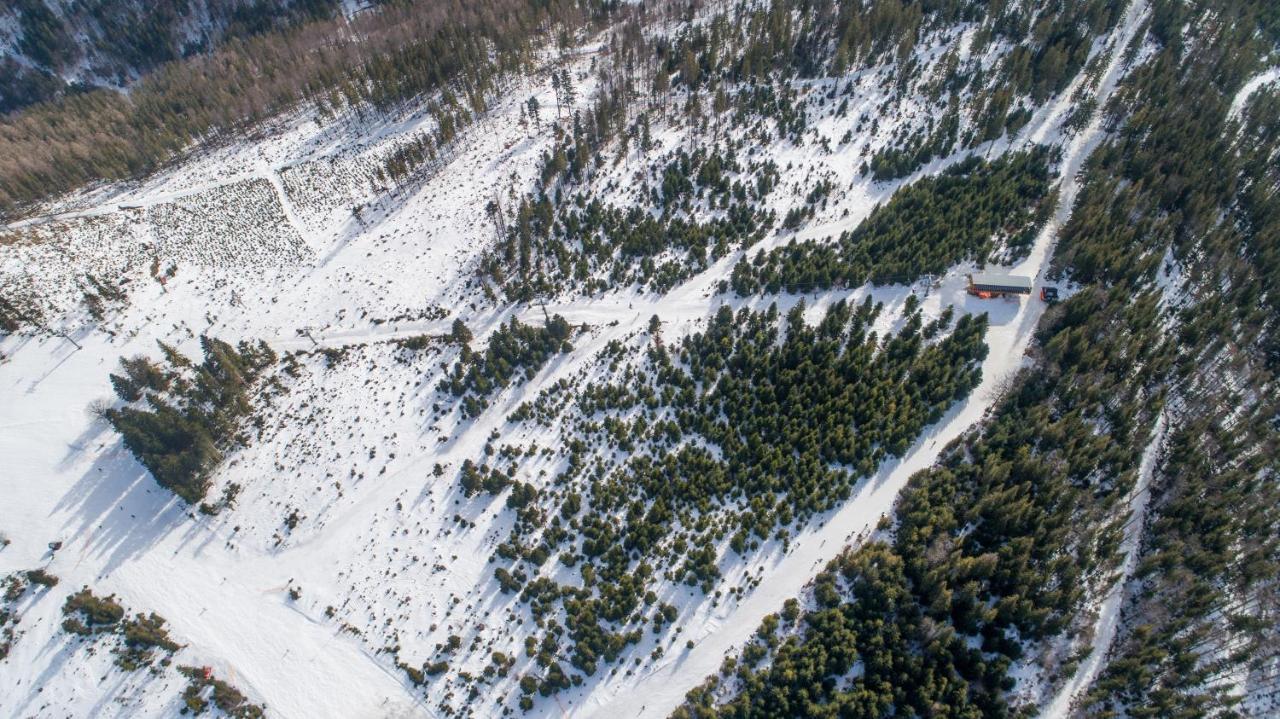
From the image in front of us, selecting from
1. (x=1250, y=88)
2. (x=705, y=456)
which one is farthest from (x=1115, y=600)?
(x=1250, y=88)

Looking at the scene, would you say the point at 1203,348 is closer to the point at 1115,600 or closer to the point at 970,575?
the point at 1115,600

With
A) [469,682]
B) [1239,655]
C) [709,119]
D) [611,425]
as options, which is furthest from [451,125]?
[1239,655]

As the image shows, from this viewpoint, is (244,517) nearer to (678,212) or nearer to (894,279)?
(678,212)

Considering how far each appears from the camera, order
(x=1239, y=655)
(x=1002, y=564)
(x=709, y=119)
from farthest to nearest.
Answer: (x=709, y=119), (x=1002, y=564), (x=1239, y=655)

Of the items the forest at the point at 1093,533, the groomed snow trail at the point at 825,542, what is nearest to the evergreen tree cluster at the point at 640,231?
the groomed snow trail at the point at 825,542

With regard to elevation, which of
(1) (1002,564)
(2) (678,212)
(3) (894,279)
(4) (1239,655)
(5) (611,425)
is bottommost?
(4) (1239,655)
